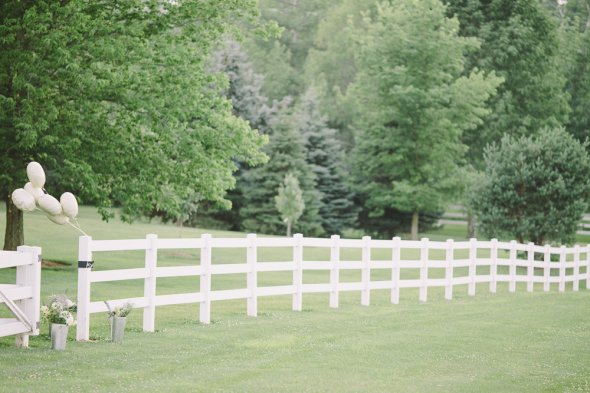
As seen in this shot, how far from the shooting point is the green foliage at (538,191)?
→ 26.6m

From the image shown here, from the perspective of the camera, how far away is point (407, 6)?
44.2 m

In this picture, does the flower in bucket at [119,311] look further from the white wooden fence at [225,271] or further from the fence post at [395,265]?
the fence post at [395,265]

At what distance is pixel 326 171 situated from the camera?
45.3 metres

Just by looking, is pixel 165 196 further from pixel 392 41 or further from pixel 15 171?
pixel 392 41

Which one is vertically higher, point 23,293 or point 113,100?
point 113,100

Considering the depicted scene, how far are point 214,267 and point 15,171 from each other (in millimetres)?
9159

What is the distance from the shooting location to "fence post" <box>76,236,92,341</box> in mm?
8266

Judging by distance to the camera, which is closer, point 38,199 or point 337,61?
point 38,199

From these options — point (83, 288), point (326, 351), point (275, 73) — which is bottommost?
point (326, 351)

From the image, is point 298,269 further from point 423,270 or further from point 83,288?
point 83,288

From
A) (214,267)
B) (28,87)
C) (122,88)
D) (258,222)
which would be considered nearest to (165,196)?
(122,88)

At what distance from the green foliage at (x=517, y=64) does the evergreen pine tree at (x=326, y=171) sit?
926 cm

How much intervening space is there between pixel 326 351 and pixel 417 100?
1337 inches

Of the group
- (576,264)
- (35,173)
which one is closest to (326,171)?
(576,264)
